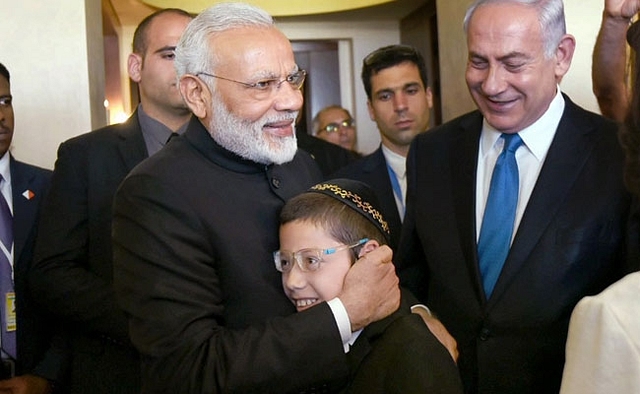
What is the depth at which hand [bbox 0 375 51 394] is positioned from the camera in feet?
9.18

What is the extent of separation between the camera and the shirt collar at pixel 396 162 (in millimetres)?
3441

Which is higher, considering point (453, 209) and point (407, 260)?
point (453, 209)

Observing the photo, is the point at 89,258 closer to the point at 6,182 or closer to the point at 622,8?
the point at 6,182

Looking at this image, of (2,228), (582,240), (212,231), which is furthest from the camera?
(2,228)

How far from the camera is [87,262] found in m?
2.61

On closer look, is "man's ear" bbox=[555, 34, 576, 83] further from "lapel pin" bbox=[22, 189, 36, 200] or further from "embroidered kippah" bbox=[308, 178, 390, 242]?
"lapel pin" bbox=[22, 189, 36, 200]

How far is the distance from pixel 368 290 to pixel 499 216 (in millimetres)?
685

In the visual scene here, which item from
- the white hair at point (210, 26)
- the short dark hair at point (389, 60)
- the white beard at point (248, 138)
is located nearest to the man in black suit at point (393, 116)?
the short dark hair at point (389, 60)

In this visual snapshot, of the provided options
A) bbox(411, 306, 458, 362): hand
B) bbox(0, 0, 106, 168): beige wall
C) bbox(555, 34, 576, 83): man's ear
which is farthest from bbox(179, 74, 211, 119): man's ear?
bbox(0, 0, 106, 168): beige wall

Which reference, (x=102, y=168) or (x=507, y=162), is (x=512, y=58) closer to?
(x=507, y=162)

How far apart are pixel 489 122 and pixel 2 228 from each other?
1.88 metres

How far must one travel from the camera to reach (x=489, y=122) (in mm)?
2223

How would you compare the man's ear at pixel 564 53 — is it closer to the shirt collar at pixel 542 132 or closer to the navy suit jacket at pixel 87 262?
the shirt collar at pixel 542 132

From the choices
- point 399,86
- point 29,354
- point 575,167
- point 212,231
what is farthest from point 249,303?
point 399,86
